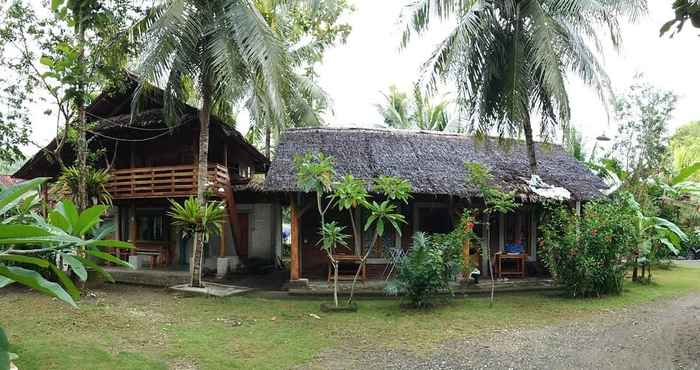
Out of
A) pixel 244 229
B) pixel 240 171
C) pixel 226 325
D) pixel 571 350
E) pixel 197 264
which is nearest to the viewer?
pixel 571 350

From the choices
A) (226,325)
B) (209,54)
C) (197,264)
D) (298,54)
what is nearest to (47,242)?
(226,325)

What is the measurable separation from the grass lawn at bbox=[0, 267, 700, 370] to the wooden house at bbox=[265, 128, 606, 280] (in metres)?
2.14

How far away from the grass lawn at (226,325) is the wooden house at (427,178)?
2143 mm

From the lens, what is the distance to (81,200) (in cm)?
999

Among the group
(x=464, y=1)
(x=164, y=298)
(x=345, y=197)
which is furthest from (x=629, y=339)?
(x=164, y=298)

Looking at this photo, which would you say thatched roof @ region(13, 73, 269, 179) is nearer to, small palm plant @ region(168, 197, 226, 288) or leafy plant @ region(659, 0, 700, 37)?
small palm plant @ region(168, 197, 226, 288)

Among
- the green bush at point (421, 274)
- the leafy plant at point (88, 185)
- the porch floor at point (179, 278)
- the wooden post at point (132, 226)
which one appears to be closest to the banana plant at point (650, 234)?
the green bush at point (421, 274)

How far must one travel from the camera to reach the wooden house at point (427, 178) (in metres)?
10.6

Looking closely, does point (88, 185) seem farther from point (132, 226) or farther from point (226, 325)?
point (226, 325)

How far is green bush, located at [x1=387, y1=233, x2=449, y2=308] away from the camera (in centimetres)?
835

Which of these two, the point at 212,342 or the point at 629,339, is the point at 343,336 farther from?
the point at 629,339

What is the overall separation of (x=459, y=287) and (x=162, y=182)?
7.54m

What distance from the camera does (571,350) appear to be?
6105mm

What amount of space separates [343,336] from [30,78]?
288 inches
